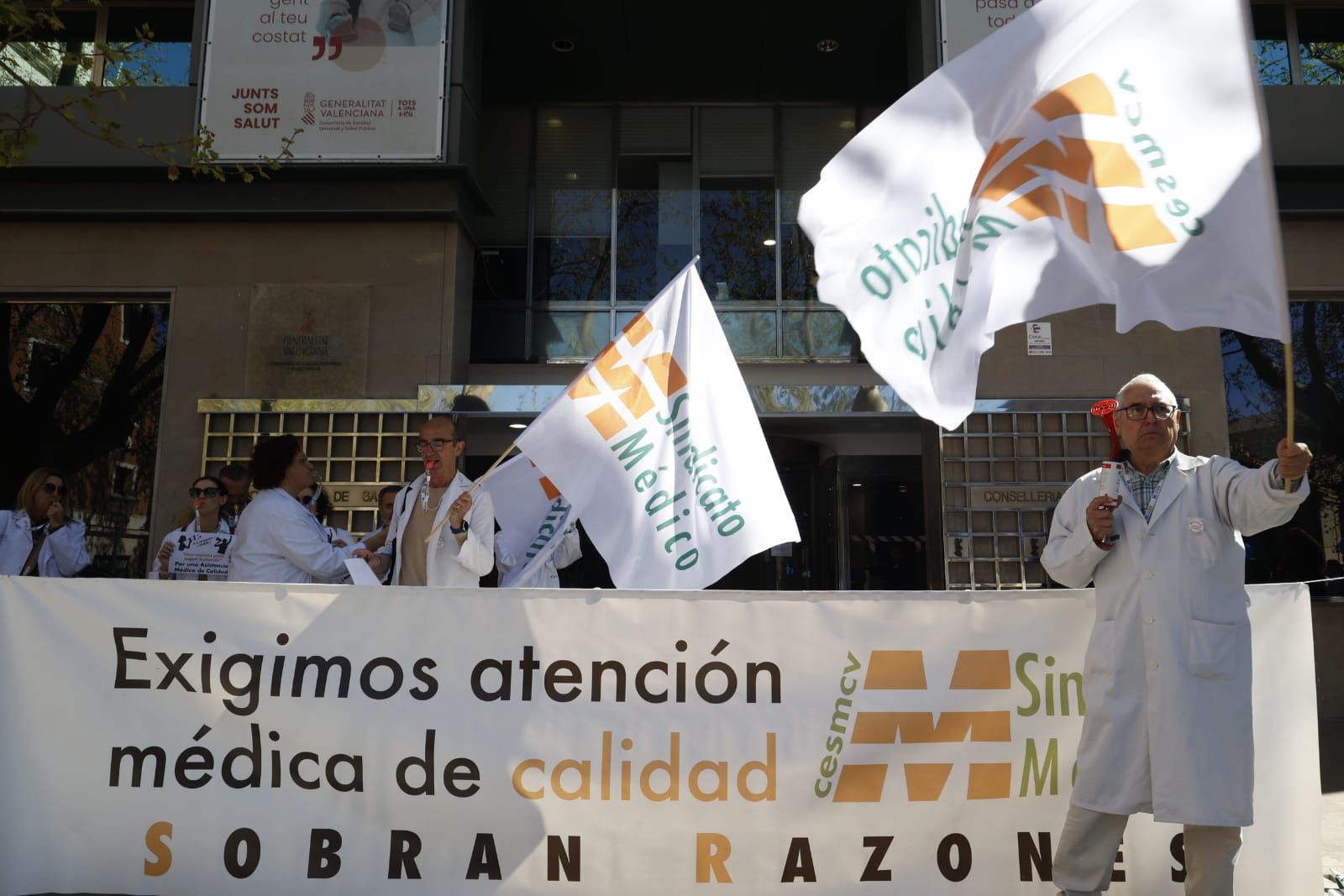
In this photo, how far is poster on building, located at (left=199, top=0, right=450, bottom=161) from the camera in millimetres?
10516

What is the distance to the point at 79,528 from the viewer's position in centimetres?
780

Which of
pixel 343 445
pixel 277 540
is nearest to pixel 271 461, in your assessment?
pixel 277 540

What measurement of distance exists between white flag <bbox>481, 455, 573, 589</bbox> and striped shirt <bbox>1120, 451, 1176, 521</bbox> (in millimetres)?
3593

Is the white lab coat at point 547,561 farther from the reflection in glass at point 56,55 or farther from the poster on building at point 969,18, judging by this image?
the reflection in glass at point 56,55

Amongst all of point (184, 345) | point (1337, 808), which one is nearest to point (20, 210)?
point (184, 345)

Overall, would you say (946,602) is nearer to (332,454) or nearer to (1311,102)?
(332,454)

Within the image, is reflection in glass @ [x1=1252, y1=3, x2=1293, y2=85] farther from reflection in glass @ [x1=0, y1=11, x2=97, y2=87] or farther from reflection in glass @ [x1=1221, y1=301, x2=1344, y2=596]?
Result: reflection in glass @ [x1=0, y1=11, x2=97, y2=87]

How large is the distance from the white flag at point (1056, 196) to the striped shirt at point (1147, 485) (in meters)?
0.56

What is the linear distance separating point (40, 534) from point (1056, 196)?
279 inches

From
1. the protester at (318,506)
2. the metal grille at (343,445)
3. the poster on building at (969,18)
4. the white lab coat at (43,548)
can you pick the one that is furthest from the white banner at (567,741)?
the poster on building at (969,18)

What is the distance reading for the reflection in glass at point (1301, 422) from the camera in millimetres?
10898

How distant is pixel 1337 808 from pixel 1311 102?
7502 millimetres

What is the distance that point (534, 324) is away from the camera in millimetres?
12547

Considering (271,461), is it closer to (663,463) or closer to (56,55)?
(663,463)
